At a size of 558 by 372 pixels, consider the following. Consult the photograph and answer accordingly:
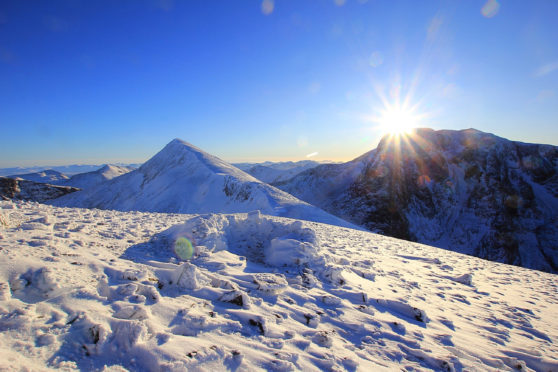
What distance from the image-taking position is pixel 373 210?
39688 mm

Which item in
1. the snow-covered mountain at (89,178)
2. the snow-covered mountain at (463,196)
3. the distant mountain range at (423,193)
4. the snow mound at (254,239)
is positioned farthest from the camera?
the snow-covered mountain at (89,178)

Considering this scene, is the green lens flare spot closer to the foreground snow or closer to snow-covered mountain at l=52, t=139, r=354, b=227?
the foreground snow

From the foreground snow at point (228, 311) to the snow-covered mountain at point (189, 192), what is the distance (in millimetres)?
16092

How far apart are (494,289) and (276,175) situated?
12311 centimetres

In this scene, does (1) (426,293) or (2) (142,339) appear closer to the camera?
(2) (142,339)

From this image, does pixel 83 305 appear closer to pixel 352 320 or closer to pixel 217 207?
pixel 352 320


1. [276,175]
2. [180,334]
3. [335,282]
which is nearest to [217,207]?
[335,282]

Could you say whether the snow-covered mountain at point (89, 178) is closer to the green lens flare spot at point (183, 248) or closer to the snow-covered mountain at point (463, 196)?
the snow-covered mountain at point (463, 196)

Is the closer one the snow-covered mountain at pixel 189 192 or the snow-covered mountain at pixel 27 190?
the snow-covered mountain at pixel 189 192

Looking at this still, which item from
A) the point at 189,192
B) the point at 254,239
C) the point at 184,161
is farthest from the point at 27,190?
the point at 254,239

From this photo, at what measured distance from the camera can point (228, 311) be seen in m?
3.50

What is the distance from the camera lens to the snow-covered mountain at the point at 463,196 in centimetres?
3494

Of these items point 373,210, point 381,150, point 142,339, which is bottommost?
point 373,210

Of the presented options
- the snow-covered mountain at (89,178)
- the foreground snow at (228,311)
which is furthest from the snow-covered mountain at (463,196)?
the snow-covered mountain at (89,178)
